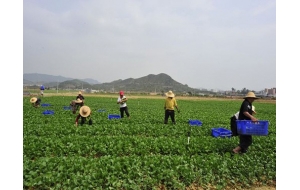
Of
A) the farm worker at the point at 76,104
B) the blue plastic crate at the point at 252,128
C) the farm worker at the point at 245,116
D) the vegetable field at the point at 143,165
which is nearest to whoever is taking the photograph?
the vegetable field at the point at 143,165

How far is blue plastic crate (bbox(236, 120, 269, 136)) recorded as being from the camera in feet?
23.9

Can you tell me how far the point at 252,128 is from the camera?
24.1 feet

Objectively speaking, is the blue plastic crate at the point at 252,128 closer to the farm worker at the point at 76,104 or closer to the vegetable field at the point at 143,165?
the vegetable field at the point at 143,165

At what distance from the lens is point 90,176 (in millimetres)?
5504

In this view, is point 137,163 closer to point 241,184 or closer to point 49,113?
point 241,184

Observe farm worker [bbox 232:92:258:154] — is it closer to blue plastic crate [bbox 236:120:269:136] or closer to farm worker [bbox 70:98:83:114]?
blue plastic crate [bbox 236:120:269:136]

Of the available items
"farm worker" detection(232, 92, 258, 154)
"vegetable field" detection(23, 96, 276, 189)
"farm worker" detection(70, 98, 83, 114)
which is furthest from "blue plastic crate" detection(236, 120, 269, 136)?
"farm worker" detection(70, 98, 83, 114)

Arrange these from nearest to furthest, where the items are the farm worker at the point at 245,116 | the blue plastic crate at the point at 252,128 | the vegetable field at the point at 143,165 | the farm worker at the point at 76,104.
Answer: the vegetable field at the point at 143,165 → the blue plastic crate at the point at 252,128 → the farm worker at the point at 245,116 → the farm worker at the point at 76,104

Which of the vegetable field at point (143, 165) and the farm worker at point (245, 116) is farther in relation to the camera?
the farm worker at point (245, 116)

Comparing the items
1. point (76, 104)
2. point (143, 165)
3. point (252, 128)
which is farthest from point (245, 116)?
point (76, 104)

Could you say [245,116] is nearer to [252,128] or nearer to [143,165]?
[252,128]

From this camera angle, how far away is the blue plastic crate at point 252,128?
23.9 ft

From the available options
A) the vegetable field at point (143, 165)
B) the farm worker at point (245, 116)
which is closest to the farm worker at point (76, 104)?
the vegetable field at point (143, 165)

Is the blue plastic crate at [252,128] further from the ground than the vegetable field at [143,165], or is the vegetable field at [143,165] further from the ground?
the blue plastic crate at [252,128]
